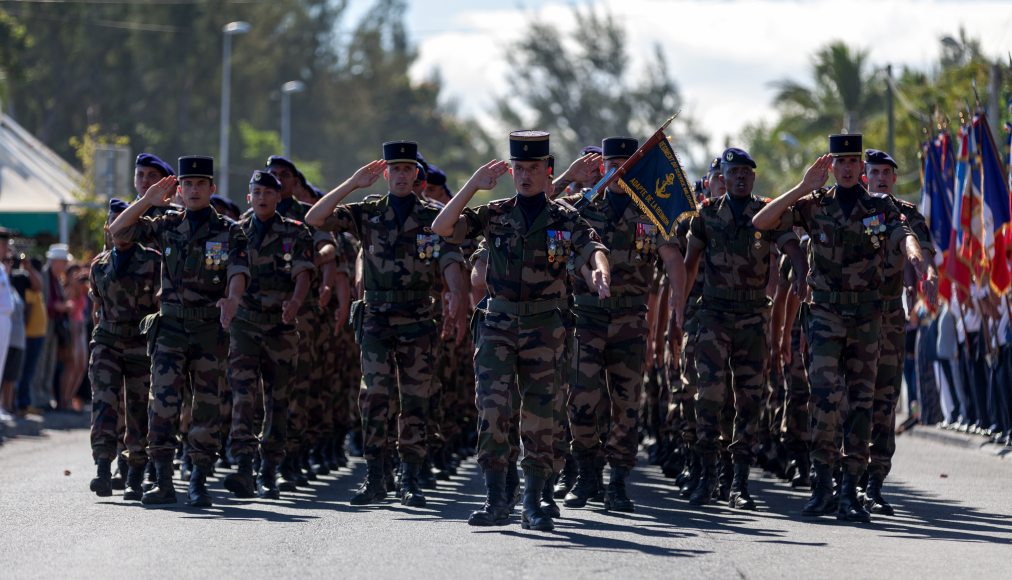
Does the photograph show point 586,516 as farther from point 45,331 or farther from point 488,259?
point 45,331

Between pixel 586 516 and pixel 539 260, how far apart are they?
5.61 ft

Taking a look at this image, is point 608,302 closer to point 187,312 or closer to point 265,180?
point 265,180

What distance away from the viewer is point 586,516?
36.5 ft

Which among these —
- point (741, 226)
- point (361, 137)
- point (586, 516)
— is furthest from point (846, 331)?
point (361, 137)

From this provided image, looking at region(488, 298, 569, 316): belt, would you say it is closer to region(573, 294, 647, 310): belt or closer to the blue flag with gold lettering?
region(573, 294, 647, 310): belt

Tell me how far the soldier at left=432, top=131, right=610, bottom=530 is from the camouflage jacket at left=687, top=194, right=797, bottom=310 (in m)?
1.87

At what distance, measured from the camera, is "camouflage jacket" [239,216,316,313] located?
Answer: 41.2 feet

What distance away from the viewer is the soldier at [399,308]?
11.8m

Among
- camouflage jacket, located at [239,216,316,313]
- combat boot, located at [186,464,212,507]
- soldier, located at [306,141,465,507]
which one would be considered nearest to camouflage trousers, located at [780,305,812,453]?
soldier, located at [306,141,465,507]

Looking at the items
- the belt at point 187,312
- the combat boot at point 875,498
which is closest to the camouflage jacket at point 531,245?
the belt at point 187,312

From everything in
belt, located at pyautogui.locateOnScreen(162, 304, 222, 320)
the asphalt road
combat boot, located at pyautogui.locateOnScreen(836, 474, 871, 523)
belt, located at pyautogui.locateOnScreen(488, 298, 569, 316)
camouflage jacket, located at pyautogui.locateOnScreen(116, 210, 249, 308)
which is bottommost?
the asphalt road

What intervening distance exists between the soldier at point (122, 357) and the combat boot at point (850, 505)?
15.0 ft

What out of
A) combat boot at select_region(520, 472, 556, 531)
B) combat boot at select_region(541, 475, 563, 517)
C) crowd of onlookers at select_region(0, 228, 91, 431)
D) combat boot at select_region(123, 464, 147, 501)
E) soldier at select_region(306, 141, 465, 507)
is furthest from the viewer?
crowd of onlookers at select_region(0, 228, 91, 431)

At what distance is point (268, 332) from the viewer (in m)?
12.5
